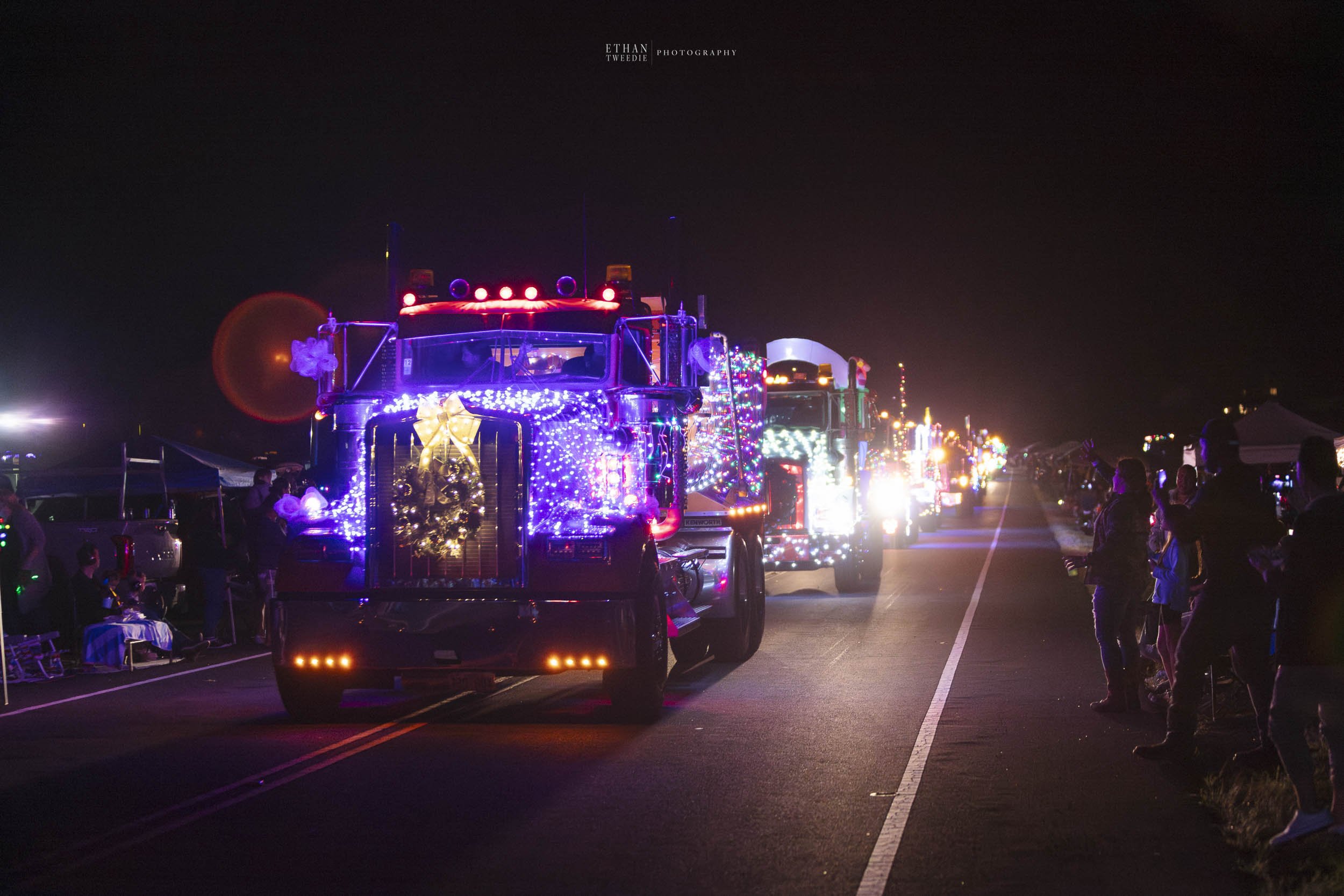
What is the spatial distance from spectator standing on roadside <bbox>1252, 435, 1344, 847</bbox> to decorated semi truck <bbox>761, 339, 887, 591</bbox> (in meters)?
13.8

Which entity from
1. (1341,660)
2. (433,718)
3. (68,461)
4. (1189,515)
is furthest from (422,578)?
(68,461)

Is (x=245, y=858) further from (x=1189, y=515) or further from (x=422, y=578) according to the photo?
(x=1189, y=515)

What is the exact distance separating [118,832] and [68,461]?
16307 millimetres

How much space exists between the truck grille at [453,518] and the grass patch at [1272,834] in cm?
483

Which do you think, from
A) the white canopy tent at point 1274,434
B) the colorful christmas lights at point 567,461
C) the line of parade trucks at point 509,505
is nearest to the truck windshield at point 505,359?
the line of parade trucks at point 509,505

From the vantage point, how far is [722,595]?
12.8 m

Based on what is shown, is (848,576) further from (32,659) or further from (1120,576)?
(32,659)

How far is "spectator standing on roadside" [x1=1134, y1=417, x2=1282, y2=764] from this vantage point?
7277 mm

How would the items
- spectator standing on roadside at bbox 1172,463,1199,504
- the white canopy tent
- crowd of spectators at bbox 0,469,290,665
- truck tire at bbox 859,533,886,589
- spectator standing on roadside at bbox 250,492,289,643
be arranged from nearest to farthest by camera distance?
spectator standing on roadside at bbox 1172,463,1199,504 < crowd of spectators at bbox 0,469,290,665 < spectator standing on roadside at bbox 250,492,289,643 < truck tire at bbox 859,533,886,589 < the white canopy tent

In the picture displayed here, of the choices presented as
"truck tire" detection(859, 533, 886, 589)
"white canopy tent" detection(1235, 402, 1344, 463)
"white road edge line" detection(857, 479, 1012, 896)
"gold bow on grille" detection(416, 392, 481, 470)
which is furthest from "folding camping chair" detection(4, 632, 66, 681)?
"white canopy tent" detection(1235, 402, 1344, 463)

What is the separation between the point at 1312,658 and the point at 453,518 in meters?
5.81

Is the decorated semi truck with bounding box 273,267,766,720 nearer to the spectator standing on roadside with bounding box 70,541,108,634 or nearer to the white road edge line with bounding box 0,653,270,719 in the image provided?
the white road edge line with bounding box 0,653,270,719

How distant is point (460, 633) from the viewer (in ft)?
31.8

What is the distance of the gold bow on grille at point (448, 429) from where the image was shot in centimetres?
984
